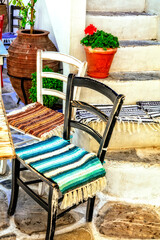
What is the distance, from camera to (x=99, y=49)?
3.00m

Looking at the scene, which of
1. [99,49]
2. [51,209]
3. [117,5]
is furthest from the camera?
[117,5]

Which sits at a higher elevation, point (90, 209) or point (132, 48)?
point (132, 48)

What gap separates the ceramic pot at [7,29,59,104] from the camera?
4.06 meters

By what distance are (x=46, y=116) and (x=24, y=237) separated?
3.12 ft

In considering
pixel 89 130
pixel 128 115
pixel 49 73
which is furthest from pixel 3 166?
pixel 128 115

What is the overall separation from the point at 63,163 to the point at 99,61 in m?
1.25

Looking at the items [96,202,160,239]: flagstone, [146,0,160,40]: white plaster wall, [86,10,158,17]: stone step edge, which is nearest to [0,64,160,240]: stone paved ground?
[96,202,160,239]: flagstone

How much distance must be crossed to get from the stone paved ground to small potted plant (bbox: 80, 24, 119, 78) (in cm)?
79

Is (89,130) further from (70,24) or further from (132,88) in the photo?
(70,24)

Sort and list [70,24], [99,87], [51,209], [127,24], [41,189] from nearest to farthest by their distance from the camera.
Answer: [51,209]
[99,87]
[41,189]
[70,24]
[127,24]

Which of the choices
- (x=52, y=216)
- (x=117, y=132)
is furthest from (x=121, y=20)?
(x=52, y=216)

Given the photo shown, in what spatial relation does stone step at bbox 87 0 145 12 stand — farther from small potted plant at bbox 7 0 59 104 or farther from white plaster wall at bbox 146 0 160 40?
small potted plant at bbox 7 0 59 104

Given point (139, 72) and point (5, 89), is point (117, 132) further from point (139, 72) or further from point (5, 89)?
point (5, 89)

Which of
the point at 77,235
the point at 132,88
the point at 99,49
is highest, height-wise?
the point at 99,49
